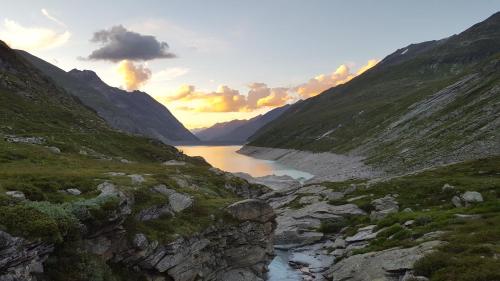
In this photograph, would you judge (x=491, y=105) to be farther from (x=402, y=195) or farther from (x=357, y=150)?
(x=402, y=195)

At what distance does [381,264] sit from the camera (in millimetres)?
29734

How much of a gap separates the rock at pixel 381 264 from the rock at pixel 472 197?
16.8 m

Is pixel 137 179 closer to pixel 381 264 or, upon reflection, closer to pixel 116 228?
pixel 116 228

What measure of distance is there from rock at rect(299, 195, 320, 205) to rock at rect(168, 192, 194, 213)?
106ft

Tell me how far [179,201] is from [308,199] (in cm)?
3486

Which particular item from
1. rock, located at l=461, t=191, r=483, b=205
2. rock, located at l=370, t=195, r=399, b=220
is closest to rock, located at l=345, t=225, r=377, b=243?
rock, located at l=370, t=195, r=399, b=220

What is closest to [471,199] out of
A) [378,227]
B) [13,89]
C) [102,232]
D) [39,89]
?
[378,227]

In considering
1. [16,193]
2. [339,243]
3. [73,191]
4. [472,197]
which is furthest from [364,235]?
[16,193]

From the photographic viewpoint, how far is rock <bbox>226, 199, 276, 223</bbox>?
113ft

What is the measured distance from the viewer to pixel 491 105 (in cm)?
10388

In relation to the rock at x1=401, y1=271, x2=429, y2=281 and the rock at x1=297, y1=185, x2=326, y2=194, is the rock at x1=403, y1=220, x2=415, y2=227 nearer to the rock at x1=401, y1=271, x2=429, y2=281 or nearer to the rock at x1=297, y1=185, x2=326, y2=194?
the rock at x1=401, y1=271, x2=429, y2=281

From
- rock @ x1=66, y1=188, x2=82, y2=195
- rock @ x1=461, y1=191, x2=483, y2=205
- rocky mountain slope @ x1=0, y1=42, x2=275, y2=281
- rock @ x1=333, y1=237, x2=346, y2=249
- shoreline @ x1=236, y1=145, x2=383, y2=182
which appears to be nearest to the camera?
rocky mountain slope @ x1=0, y1=42, x2=275, y2=281

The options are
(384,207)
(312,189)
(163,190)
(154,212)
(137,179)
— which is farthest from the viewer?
(312,189)

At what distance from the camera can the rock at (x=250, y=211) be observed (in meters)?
34.3
